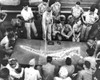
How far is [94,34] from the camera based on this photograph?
891 cm

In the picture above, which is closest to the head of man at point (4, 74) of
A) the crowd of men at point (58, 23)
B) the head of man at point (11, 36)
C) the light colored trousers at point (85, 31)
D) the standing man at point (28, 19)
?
the head of man at point (11, 36)

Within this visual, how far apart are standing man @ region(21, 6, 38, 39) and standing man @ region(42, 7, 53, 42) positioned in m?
0.42

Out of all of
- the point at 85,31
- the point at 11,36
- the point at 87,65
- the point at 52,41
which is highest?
the point at 11,36

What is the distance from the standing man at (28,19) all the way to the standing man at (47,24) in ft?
1.36

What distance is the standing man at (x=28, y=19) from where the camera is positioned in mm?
8438

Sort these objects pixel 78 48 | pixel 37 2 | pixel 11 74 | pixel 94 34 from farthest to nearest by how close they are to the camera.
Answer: pixel 37 2
pixel 94 34
pixel 78 48
pixel 11 74

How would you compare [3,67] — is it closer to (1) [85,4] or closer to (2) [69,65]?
(2) [69,65]

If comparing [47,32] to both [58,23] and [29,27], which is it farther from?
[29,27]

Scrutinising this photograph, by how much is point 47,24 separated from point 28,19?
2.37ft

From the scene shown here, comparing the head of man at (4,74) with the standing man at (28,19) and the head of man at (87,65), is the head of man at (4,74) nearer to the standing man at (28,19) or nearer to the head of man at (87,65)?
the head of man at (87,65)

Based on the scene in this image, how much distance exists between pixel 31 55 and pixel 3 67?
1.51 meters

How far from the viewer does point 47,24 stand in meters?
8.59

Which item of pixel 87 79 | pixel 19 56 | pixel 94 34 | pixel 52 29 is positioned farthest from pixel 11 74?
pixel 94 34

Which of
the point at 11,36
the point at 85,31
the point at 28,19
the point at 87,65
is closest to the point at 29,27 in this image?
the point at 28,19
